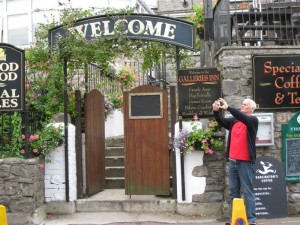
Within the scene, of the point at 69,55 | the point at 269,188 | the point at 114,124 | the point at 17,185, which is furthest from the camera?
the point at 114,124

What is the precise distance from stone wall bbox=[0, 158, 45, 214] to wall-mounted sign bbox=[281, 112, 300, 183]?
401cm

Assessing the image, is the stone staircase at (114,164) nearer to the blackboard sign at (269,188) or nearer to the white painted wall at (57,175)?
the white painted wall at (57,175)

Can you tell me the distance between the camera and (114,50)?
761 centimetres

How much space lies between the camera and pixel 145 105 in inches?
299

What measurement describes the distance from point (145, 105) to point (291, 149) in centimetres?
253

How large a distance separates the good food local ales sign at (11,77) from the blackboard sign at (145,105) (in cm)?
186

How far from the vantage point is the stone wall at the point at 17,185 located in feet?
21.9

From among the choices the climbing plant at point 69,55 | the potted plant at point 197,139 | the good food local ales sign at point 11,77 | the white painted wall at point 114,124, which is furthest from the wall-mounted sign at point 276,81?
the white painted wall at point 114,124

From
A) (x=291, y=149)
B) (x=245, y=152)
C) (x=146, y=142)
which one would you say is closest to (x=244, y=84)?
(x=291, y=149)

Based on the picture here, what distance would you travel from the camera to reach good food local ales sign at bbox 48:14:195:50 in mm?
7379

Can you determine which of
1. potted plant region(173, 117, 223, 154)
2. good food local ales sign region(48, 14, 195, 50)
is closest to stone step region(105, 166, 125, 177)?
potted plant region(173, 117, 223, 154)

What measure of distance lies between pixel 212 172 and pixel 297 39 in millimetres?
2774

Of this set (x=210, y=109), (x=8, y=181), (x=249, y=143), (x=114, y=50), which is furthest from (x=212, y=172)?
(x=8, y=181)

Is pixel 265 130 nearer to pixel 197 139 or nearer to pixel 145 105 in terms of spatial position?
pixel 197 139
